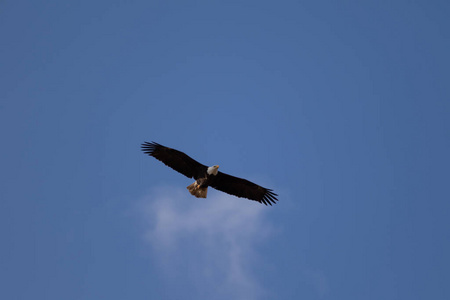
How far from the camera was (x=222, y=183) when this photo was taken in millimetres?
21953

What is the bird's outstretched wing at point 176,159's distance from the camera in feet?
70.1

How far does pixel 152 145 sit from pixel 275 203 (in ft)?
17.0

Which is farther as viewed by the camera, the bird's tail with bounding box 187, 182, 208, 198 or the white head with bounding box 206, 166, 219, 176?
the bird's tail with bounding box 187, 182, 208, 198

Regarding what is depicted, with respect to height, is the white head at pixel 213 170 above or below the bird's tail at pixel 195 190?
above

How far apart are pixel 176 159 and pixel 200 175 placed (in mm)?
1068

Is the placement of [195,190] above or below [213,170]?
below

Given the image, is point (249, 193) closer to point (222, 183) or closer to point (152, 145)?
point (222, 183)

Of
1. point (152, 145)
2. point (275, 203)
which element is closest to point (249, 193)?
point (275, 203)

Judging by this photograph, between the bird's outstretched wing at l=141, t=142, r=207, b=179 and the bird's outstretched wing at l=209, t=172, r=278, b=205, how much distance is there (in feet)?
2.47

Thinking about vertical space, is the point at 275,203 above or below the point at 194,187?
above

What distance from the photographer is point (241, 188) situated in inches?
875

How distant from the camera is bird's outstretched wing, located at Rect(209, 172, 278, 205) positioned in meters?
21.8

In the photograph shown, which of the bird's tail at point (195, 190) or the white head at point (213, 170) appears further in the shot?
the bird's tail at point (195, 190)

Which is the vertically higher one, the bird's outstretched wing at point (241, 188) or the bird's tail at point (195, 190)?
the bird's outstretched wing at point (241, 188)
